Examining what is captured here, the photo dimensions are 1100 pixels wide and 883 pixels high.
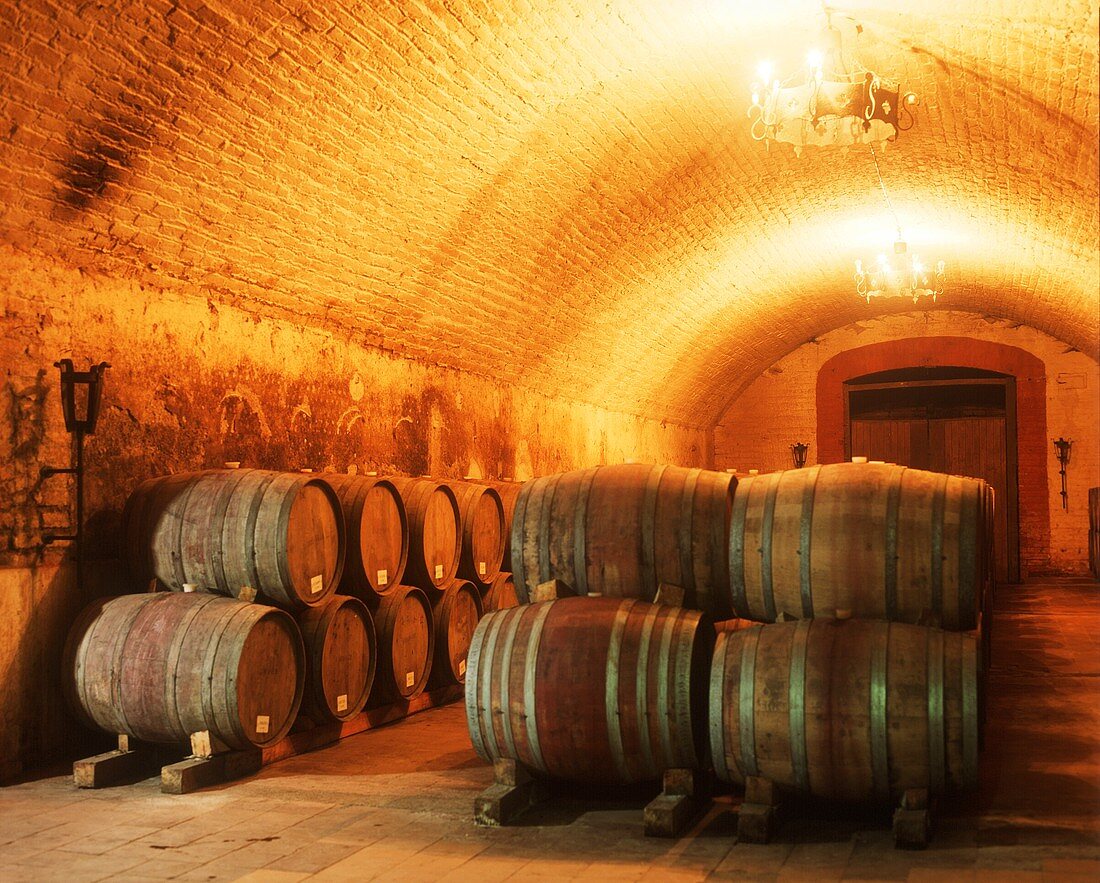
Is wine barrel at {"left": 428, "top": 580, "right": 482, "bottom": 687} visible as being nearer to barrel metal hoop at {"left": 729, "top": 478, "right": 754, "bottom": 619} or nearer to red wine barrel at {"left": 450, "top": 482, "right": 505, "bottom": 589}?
red wine barrel at {"left": 450, "top": 482, "right": 505, "bottom": 589}

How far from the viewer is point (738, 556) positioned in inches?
179

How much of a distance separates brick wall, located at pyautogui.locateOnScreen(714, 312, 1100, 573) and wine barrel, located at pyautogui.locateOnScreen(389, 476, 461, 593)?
9953 mm

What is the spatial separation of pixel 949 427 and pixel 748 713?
12768 mm

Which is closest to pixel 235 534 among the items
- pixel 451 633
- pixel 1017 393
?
pixel 451 633

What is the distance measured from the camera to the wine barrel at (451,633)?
275 inches

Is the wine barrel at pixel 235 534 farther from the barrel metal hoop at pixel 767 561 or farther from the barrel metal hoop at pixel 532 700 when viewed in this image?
the barrel metal hoop at pixel 767 561

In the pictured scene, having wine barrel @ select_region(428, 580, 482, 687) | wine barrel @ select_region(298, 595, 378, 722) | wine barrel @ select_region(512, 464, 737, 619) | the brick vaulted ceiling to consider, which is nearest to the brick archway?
the brick vaulted ceiling

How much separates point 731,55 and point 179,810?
194 inches

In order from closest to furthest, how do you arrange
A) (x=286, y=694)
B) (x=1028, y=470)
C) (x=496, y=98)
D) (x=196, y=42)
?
(x=196, y=42) < (x=286, y=694) < (x=496, y=98) < (x=1028, y=470)

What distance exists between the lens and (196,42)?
192 inches

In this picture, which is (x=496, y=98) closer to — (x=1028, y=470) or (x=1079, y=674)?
(x=1079, y=674)

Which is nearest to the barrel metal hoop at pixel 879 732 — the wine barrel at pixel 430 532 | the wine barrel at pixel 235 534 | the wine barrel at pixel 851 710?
the wine barrel at pixel 851 710

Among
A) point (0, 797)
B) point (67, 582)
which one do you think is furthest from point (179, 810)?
point (67, 582)

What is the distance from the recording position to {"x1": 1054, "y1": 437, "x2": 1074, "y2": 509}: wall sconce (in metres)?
14.9
